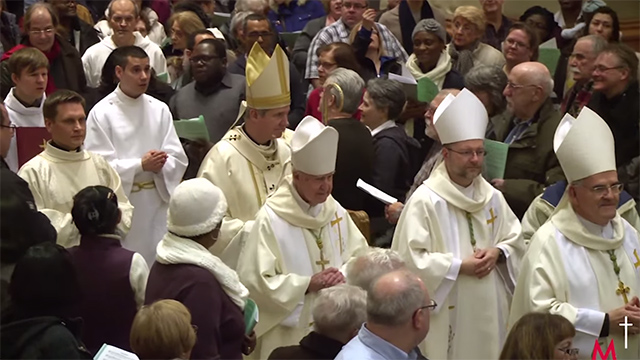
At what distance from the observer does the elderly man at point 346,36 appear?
9031mm

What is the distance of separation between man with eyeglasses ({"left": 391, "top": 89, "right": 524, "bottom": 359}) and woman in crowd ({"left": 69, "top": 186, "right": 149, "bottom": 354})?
4.55 feet

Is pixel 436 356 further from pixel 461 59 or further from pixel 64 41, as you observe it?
pixel 64 41

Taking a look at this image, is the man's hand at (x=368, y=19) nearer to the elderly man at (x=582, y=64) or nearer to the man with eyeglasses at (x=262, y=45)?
the man with eyeglasses at (x=262, y=45)

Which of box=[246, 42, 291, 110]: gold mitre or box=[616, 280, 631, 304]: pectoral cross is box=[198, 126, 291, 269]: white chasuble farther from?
box=[616, 280, 631, 304]: pectoral cross

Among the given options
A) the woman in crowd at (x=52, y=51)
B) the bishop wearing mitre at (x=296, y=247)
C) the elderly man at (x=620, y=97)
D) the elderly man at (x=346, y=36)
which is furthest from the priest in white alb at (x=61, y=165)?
the elderly man at (x=620, y=97)

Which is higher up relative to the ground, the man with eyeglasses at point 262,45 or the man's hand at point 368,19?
the man's hand at point 368,19

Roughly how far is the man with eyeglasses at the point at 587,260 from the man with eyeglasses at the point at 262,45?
10.8ft

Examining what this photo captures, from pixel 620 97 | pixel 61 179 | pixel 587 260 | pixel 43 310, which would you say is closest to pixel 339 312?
pixel 43 310

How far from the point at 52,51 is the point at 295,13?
3085mm

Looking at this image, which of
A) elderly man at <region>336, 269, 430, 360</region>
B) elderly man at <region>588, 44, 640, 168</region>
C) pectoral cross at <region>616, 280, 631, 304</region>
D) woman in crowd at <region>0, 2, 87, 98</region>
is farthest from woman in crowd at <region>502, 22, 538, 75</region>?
elderly man at <region>336, 269, 430, 360</region>

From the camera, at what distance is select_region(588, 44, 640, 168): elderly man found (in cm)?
726

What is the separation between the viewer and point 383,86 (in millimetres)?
6953

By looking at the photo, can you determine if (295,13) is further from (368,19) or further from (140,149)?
(140,149)

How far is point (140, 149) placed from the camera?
7.23 meters
